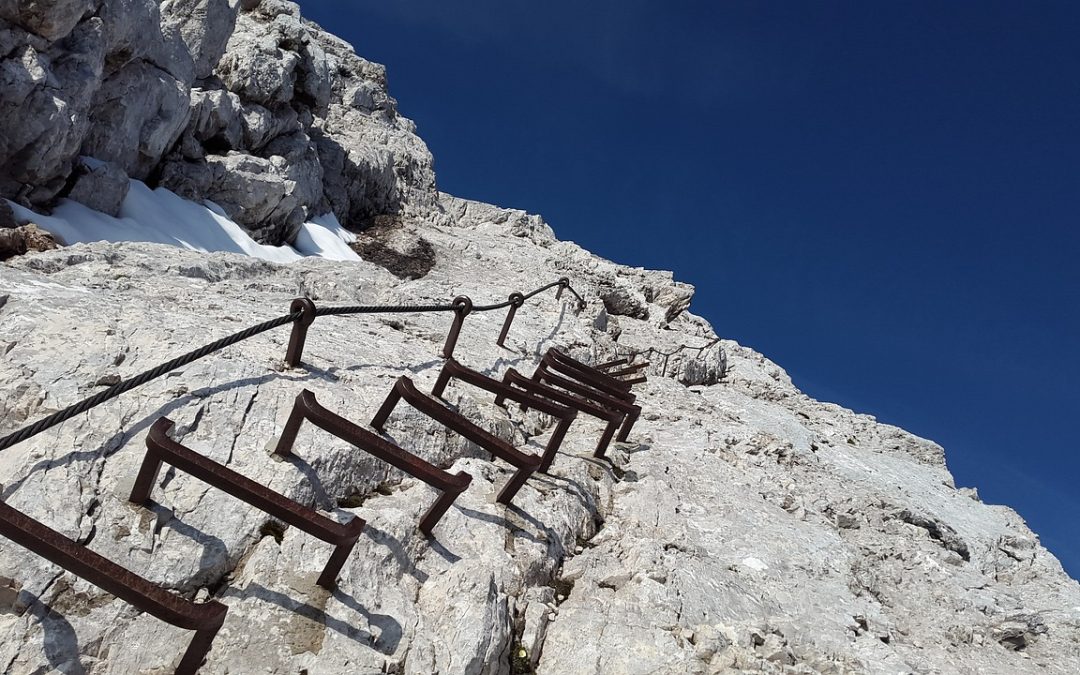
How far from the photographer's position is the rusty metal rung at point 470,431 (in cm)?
546

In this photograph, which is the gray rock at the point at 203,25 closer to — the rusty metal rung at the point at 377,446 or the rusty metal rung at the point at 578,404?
the rusty metal rung at the point at 578,404

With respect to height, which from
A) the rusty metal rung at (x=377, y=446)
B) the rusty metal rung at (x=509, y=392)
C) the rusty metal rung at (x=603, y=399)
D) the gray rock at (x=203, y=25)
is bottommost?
the rusty metal rung at (x=377, y=446)

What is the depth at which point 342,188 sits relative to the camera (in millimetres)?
25156

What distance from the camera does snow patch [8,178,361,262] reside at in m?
14.7

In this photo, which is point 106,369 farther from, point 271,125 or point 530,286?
point 271,125

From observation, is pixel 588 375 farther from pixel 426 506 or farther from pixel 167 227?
pixel 167 227

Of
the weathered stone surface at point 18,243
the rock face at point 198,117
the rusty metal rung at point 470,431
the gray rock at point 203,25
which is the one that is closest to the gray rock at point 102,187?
the rock face at point 198,117

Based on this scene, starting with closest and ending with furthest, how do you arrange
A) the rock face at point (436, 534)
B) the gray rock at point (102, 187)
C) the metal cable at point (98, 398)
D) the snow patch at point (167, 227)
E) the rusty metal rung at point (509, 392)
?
the metal cable at point (98, 398), the rock face at point (436, 534), the rusty metal rung at point (509, 392), the snow patch at point (167, 227), the gray rock at point (102, 187)

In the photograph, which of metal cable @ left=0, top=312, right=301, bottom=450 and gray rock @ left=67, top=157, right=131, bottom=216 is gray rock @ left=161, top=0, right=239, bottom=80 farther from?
metal cable @ left=0, top=312, right=301, bottom=450

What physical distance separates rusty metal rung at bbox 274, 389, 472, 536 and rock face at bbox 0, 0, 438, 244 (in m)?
13.7

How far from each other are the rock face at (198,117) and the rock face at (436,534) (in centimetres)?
747

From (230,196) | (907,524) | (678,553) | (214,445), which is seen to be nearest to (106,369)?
(214,445)

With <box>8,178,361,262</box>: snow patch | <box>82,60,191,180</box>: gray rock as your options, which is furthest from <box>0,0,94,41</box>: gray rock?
<box>8,178,361,262</box>: snow patch

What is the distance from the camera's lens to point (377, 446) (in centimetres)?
457
